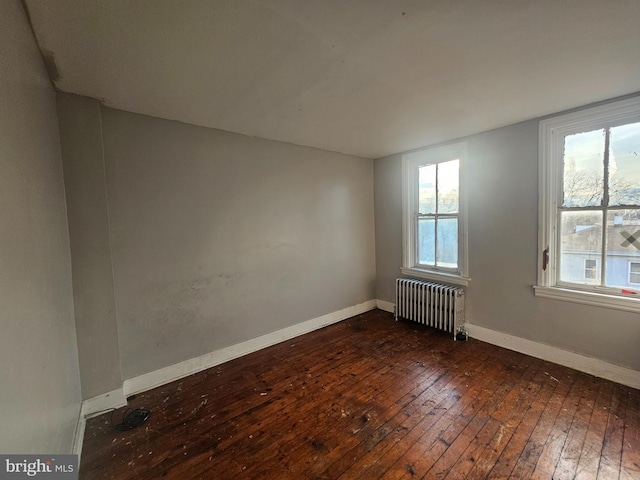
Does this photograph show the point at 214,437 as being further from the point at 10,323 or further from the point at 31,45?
the point at 31,45

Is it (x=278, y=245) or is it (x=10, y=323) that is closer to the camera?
(x=10, y=323)

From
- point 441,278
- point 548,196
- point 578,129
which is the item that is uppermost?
point 578,129

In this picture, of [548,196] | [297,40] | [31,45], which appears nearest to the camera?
[31,45]

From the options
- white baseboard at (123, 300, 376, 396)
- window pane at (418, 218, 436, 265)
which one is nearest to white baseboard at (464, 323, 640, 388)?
window pane at (418, 218, 436, 265)

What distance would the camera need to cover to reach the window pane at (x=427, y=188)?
11.4 feet

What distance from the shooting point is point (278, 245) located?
3109 mm

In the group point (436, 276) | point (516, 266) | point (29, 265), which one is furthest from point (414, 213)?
→ point (29, 265)

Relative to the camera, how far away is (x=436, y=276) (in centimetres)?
339

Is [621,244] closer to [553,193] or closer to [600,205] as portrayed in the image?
[600,205]

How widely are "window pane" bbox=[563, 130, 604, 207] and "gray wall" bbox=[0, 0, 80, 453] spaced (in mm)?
3743

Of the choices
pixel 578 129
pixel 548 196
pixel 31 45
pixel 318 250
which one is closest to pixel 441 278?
pixel 548 196

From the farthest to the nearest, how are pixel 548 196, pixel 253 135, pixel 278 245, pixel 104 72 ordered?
pixel 278 245
pixel 253 135
pixel 548 196
pixel 104 72

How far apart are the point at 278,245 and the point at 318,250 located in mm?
610

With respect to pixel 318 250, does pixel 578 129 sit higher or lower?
higher
